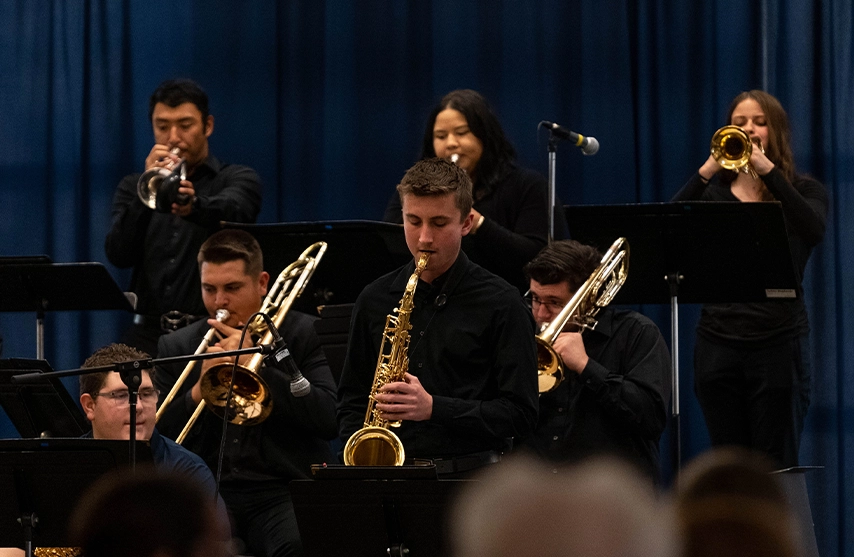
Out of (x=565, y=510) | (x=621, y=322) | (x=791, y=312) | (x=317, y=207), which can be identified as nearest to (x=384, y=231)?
(x=621, y=322)

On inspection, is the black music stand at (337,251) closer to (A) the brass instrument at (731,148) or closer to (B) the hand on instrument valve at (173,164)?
(B) the hand on instrument valve at (173,164)

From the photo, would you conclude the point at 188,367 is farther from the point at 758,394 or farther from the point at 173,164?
the point at 758,394

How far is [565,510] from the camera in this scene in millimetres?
1284

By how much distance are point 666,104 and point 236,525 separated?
3.55 m

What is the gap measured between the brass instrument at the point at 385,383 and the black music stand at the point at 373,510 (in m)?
0.30

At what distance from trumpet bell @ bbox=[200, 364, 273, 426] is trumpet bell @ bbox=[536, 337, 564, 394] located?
3.46 feet

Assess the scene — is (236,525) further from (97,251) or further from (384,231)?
(97,251)

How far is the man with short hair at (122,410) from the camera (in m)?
4.40

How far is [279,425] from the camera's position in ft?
16.8

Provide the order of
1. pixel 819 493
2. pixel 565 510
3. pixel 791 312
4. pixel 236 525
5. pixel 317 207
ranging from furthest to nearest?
pixel 317 207
pixel 819 493
pixel 791 312
pixel 236 525
pixel 565 510

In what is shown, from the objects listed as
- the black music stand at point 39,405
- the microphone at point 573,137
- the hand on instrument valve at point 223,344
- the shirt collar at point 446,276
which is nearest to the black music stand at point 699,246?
the microphone at point 573,137

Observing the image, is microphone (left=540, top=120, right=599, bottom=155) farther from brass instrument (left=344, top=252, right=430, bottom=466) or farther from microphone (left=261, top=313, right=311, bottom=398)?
microphone (left=261, top=313, right=311, bottom=398)

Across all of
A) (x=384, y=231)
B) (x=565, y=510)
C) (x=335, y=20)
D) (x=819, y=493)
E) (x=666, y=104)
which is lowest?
(x=819, y=493)

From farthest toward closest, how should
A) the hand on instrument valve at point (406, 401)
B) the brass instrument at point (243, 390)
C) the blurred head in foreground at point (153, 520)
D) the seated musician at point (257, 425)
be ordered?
1. the seated musician at point (257, 425)
2. the brass instrument at point (243, 390)
3. the hand on instrument valve at point (406, 401)
4. the blurred head in foreground at point (153, 520)
